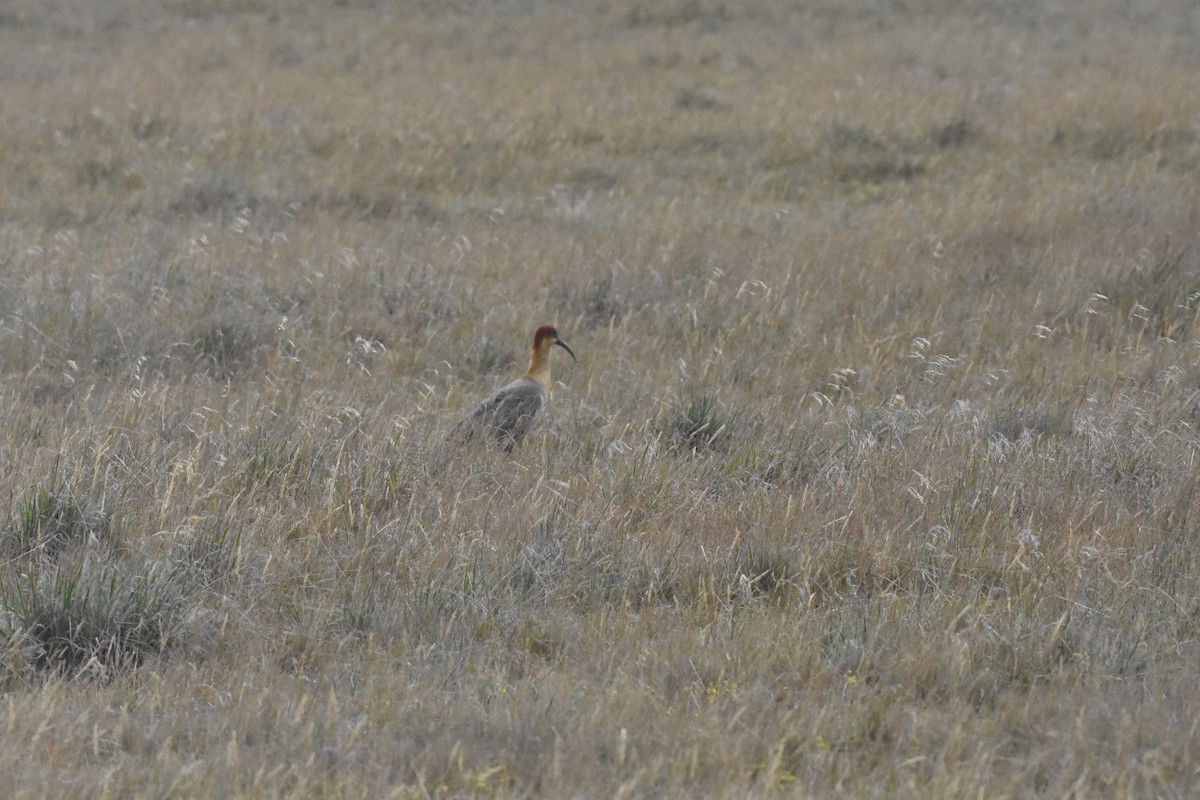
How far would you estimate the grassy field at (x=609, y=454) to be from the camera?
339cm

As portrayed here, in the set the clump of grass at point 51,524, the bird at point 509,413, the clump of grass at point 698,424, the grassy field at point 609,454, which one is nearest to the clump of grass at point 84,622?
the grassy field at point 609,454

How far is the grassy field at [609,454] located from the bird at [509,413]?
0.13m

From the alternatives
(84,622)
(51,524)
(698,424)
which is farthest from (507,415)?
(84,622)

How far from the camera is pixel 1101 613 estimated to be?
160 inches

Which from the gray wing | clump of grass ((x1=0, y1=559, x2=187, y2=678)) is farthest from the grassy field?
the gray wing

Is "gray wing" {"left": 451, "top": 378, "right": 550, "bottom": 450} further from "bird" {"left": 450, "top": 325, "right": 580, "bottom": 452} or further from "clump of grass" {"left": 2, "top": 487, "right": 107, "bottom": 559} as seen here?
"clump of grass" {"left": 2, "top": 487, "right": 107, "bottom": 559}

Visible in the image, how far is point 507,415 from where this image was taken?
19.5ft

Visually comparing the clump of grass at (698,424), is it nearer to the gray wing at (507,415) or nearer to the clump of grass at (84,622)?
the gray wing at (507,415)

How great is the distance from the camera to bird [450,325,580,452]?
18.9 feet

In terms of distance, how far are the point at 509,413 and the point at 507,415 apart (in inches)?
1.0

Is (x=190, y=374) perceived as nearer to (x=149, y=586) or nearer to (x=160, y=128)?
(x=149, y=586)

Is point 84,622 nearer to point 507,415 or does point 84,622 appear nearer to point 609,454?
point 609,454

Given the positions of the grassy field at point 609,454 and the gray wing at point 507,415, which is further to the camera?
Answer: the gray wing at point 507,415

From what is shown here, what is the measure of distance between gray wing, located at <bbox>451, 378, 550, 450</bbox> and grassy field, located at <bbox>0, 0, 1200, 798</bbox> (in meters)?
0.13
